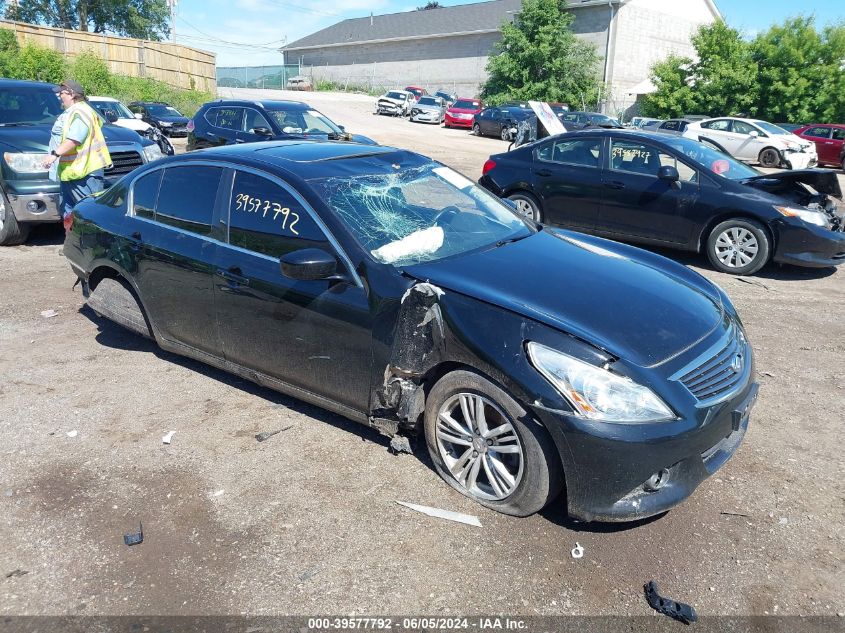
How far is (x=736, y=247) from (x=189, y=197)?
6.20m

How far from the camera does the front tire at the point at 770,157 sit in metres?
20.8

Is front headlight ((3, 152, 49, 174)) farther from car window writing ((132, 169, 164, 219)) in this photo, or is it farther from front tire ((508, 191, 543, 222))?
front tire ((508, 191, 543, 222))

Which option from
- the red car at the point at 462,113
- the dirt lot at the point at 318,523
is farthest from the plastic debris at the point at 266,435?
the red car at the point at 462,113

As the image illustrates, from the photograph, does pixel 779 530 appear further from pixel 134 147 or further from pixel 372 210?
pixel 134 147

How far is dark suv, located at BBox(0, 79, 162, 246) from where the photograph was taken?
7953 millimetres

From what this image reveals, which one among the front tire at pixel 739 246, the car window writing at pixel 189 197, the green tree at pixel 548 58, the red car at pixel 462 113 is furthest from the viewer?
the green tree at pixel 548 58

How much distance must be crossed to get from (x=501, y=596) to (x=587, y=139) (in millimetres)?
7201

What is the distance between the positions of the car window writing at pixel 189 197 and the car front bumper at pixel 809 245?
20.5 ft

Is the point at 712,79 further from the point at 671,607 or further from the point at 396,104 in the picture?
the point at 671,607

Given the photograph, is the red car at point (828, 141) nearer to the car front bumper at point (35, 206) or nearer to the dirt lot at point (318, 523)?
the dirt lot at point (318, 523)

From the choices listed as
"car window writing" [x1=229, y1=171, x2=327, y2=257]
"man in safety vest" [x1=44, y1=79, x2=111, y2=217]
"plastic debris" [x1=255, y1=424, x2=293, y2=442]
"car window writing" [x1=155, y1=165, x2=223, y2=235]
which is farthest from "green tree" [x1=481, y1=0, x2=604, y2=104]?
"plastic debris" [x1=255, y1=424, x2=293, y2=442]

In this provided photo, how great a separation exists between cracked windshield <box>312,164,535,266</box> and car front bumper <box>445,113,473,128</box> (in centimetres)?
3060

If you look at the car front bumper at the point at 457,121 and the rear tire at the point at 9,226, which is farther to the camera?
the car front bumper at the point at 457,121

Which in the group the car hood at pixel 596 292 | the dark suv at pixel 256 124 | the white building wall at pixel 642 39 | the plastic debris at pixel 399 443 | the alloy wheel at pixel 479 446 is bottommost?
the plastic debris at pixel 399 443
